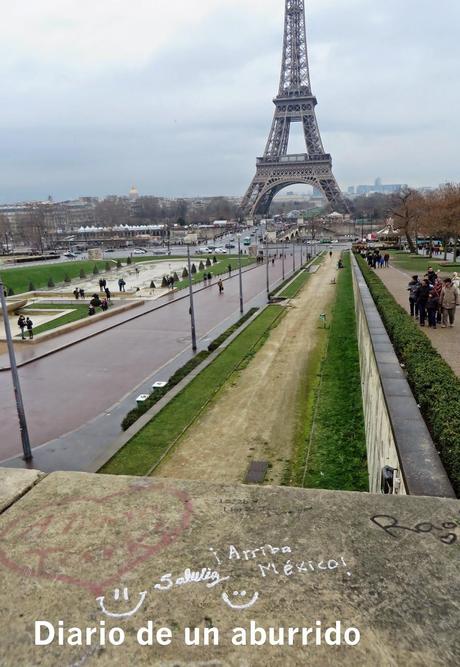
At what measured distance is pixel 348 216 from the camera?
130125mm

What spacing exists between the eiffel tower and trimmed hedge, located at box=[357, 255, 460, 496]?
120 m

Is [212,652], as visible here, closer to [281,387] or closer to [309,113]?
[281,387]

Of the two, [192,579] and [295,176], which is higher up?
[295,176]

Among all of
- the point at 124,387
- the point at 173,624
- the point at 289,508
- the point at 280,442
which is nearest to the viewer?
the point at 173,624

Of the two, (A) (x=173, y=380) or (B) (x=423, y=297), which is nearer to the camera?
(B) (x=423, y=297)

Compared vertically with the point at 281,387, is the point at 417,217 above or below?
above

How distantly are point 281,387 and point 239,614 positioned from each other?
41.0 ft

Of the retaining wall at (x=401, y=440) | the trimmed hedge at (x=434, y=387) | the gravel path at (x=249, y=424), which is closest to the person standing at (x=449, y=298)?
the trimmed hedge at (x=434, y=387)

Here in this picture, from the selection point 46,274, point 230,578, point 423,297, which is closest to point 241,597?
point 230,578

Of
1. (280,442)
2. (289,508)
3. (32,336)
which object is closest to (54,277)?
(32,336)

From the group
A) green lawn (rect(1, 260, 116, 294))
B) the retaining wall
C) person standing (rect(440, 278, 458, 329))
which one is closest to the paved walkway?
person standing (rect(440, 278, 458, 329))

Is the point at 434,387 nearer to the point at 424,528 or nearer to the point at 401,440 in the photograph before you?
the point at 401,440

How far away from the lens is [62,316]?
34.4m

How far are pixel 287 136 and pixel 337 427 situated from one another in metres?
129
